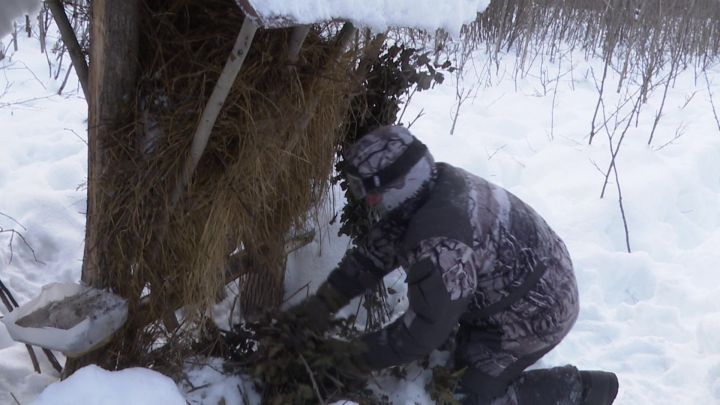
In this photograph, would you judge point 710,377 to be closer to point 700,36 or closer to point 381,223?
point 381,223

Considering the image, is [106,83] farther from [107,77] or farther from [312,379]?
[312,379]

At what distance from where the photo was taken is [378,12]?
4.88 feet

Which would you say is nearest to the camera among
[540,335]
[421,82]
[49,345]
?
[49,345]

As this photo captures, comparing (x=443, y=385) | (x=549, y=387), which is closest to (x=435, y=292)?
(x=443, y=385)

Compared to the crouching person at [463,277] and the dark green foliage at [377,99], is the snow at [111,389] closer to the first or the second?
the crouching person at [463,277]

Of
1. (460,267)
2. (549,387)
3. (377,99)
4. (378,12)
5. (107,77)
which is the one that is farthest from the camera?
(377,99)

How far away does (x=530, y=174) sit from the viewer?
15.3 feet

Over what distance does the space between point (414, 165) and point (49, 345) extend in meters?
1.14

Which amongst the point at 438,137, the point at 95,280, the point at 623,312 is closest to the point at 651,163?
the point at 438,137

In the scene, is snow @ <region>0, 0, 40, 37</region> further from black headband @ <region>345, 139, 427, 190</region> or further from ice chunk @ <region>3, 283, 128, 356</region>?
black headband @ <region>345, 139, 427, 190</region>

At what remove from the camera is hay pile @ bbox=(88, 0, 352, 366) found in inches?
74.8

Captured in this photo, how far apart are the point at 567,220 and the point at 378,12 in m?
2.85

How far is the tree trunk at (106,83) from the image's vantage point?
1804mm

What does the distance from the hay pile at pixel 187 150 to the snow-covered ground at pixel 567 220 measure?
0.35m
